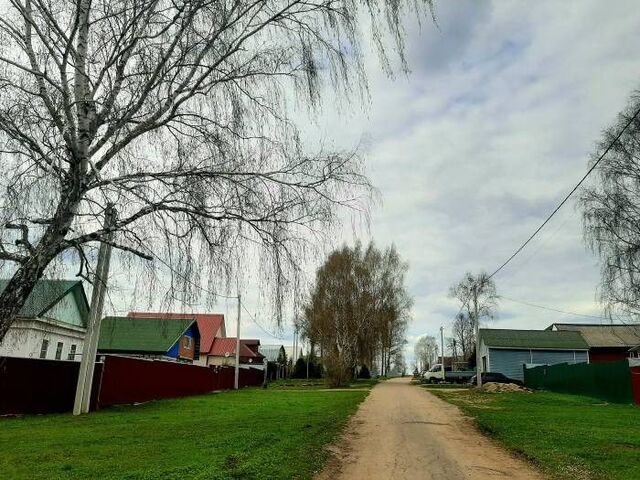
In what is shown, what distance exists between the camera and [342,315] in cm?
4059

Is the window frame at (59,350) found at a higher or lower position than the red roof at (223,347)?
lower

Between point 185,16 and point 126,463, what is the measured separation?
6.08m

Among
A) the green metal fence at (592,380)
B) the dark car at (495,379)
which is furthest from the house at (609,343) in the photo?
the green metal fence at (592,380)

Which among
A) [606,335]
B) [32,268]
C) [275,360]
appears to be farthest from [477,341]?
[275,360]

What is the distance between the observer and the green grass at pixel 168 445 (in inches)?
280

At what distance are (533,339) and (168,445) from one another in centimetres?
4445

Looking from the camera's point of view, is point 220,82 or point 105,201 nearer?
point 105,201

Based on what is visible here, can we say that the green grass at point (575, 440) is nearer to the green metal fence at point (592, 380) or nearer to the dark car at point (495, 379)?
the green metal fence at point (592, 380)

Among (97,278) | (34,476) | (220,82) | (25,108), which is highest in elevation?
(220,82)

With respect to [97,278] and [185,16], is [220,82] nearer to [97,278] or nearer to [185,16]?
[185,16]

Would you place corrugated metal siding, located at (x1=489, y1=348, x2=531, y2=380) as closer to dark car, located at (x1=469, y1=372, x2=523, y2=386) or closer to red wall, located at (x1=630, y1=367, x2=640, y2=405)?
dark car, located at (x1=469, y1=372, x2=523, y2=386)

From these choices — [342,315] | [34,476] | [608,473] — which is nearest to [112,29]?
[34,476]

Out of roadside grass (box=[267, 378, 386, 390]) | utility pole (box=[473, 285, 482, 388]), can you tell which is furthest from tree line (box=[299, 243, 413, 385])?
utility pole (box=[473, 285, 482, 388])

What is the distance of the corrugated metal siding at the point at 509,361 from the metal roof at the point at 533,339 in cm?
64
